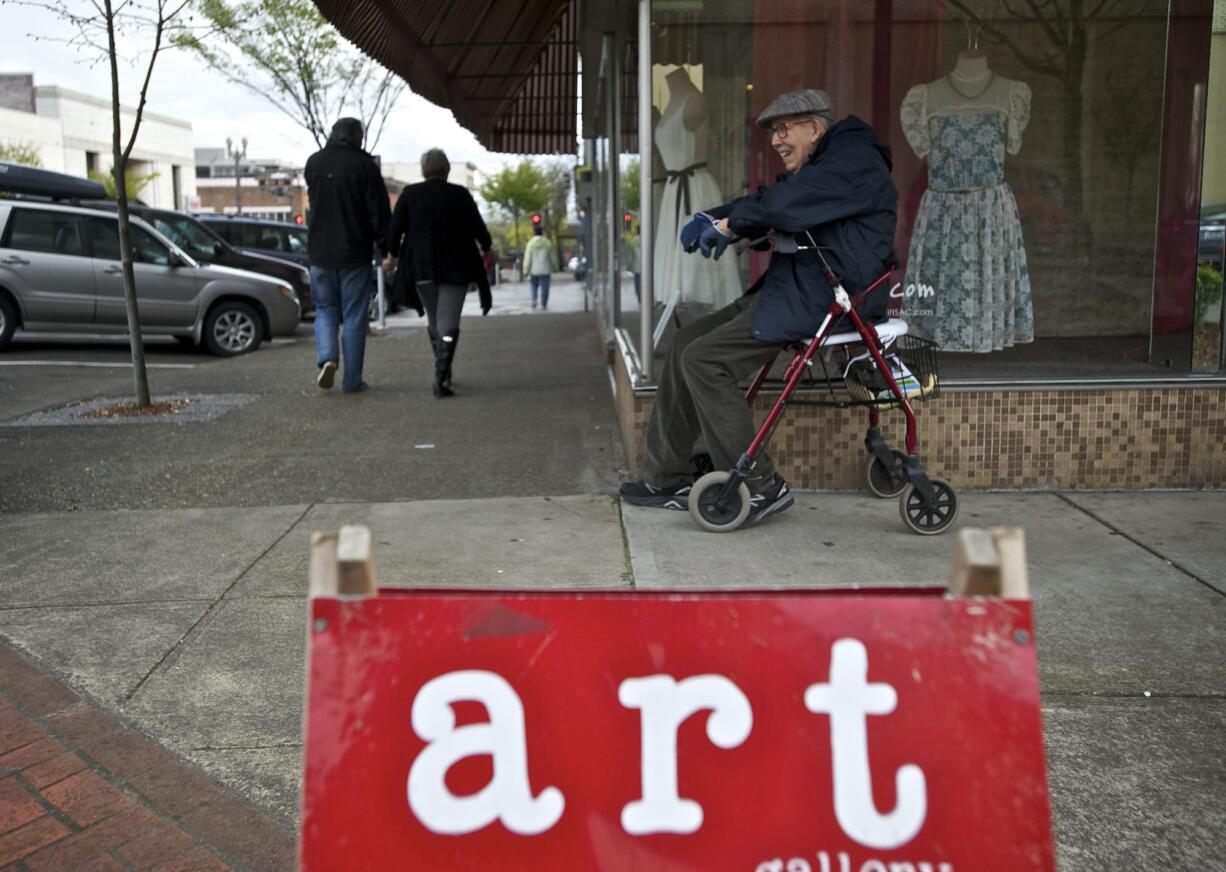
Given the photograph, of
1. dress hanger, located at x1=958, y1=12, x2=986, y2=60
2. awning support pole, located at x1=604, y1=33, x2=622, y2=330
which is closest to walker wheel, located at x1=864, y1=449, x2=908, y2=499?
dress hanger, located at x1=958, y1=12, x2=986, y2=60

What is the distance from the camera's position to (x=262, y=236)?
72.3ft

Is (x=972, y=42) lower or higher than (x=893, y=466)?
higher

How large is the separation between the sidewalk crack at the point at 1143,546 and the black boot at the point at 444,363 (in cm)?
498

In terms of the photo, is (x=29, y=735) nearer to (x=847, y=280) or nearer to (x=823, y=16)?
(x=847, y=280)

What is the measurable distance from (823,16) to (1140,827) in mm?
5759

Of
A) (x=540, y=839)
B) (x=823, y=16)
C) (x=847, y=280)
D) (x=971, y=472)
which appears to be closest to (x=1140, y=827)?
(x=540, y=839)

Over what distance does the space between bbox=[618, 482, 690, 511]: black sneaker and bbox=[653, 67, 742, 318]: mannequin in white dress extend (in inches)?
57.5

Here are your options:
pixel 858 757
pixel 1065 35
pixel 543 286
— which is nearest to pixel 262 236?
pixel 543 286

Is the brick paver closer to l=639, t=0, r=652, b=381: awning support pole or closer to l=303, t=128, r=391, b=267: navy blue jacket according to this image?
l=639, t=0, r=652, b=381: awning support pole

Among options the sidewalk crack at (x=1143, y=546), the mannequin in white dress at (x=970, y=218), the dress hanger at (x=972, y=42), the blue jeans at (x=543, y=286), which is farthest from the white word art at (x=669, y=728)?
the blue jeans at (x=543, y=286)

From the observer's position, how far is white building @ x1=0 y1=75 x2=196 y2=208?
6328 centimetres

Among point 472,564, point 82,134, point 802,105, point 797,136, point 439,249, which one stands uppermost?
point 82,134

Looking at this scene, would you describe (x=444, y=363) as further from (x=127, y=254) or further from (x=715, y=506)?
(x=715, y=506)

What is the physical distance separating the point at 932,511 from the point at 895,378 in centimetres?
57
